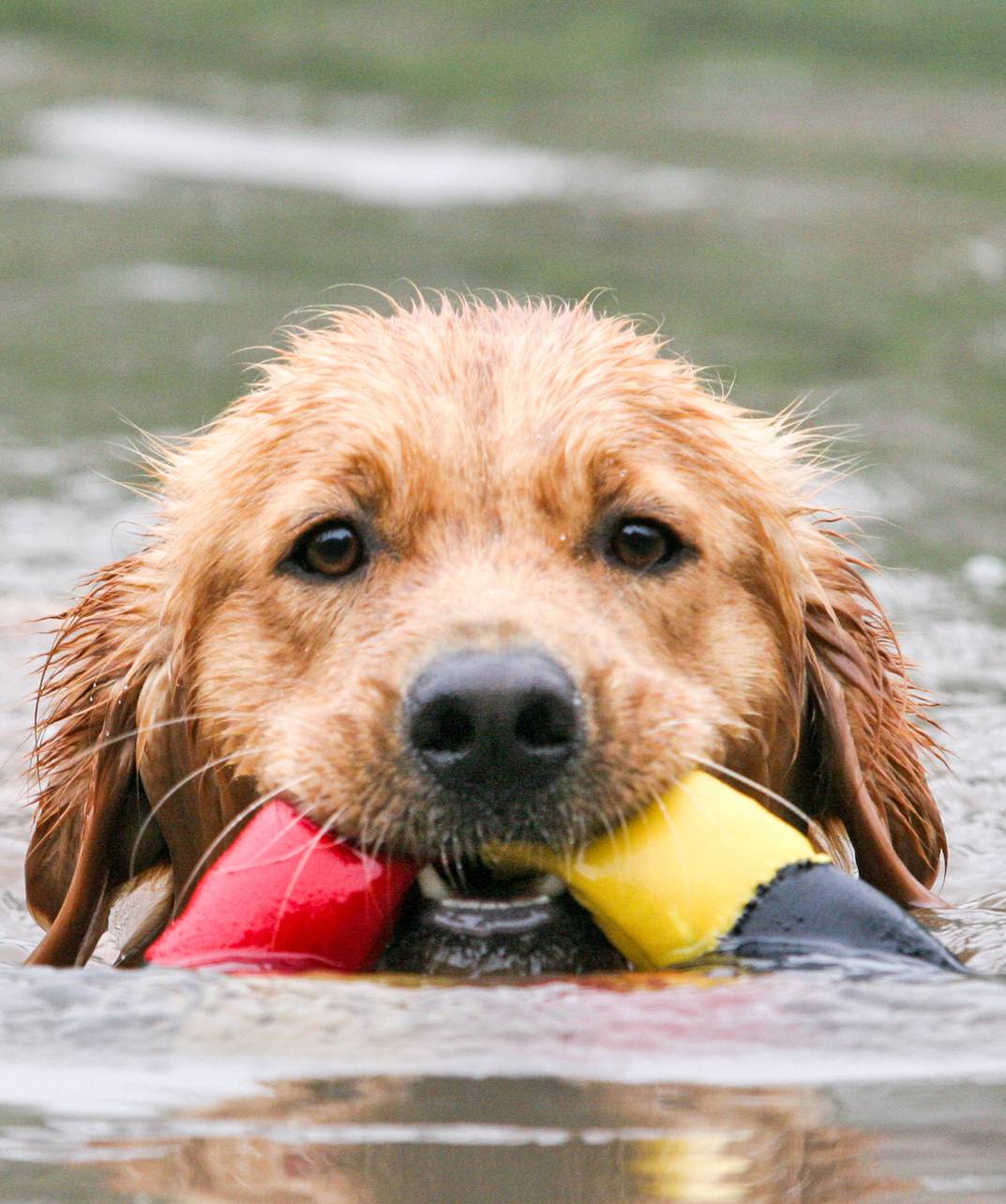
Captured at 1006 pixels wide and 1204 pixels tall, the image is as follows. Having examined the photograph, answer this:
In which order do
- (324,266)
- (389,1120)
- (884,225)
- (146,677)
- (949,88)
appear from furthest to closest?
(949,88), (884,225), (324,266), (146,677), (389,1120)

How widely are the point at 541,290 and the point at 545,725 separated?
7.32 m

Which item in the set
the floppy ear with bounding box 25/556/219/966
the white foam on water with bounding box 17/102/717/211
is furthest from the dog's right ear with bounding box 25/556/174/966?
the white foam on water with bounding box 17/102/717/211

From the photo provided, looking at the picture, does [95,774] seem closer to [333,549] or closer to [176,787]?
[176,787]

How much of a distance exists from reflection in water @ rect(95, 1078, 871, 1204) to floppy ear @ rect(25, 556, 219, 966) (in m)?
1.45

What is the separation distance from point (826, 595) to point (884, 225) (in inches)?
297

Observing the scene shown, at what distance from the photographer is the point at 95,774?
15.9ft

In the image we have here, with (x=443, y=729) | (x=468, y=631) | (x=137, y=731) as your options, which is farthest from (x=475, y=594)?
(x=137, y=731)

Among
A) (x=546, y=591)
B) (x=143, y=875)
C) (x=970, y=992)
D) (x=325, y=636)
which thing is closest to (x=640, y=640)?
(x=546, y=591)

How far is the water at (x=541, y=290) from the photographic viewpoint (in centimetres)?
307

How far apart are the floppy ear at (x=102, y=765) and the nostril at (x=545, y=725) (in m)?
0.97

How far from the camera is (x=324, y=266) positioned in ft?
37.2

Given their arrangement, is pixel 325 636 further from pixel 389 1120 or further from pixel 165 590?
pixel 389 1120

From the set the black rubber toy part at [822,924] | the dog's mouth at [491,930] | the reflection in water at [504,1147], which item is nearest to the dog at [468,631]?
the dog's mouth at [491,930]

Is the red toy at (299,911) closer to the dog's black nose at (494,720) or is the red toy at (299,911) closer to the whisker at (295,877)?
the whisker at (295,877)
